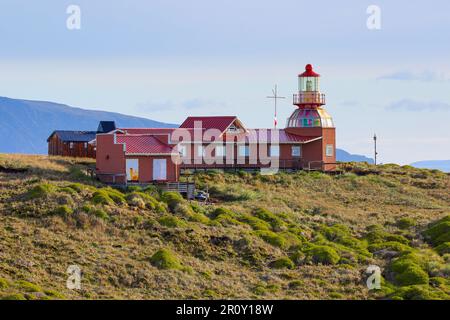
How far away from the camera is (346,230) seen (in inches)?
2203

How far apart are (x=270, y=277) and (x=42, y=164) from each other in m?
25.5

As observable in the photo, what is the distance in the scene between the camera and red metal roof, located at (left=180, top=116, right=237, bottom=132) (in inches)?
2921

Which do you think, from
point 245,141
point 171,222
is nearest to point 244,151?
point 245,141

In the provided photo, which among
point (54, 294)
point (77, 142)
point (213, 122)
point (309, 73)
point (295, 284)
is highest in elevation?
point (309, 73)

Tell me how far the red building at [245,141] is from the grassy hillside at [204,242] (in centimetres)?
389

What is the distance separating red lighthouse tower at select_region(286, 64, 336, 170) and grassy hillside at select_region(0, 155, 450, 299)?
10.7 meters

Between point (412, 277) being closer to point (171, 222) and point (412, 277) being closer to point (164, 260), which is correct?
point (164, 260)

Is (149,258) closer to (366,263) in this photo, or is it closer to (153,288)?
(153,288)

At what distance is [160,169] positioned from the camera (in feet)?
203

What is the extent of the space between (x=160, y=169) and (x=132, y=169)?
1.69m

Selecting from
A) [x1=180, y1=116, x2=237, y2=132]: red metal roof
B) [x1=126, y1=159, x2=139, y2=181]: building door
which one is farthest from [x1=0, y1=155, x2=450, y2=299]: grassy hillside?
[x1=180, y1=116, x2=237, y2=132]: red metal roof

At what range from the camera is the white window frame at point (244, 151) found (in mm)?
74125

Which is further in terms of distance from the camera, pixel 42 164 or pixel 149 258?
pixel 42 164
